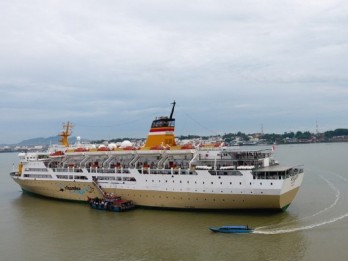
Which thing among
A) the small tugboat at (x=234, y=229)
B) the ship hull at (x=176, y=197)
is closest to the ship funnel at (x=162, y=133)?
the ship hull at (x=176, y=197)

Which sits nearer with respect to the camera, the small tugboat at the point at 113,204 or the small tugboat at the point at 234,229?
the small tugboat at the point at 234,229

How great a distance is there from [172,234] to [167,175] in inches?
239

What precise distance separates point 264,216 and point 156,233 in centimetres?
735

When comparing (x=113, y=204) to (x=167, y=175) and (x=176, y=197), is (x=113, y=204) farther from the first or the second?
(x=176, y=197)

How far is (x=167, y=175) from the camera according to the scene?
28.5 meters

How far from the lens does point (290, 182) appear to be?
2650 centimetres

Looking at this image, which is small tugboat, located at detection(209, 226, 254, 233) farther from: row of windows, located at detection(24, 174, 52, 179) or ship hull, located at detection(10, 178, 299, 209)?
row of windows, located at detection(24, 174, 52, 179)

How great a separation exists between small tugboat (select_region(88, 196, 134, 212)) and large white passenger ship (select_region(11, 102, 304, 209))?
0.68m

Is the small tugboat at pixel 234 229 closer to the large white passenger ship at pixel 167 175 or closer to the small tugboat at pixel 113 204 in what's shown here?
the large white passenger ship at pixel 167 175

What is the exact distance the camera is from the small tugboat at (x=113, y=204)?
29.2 m

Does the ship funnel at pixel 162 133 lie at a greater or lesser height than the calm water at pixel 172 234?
greater

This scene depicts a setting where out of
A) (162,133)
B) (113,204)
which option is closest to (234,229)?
(113,204)

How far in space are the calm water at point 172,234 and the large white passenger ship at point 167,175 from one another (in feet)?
3.71

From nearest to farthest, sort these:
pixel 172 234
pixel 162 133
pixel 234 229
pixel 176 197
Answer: pixel 234 229 < pixel 172 234 < pixel 176 197 < pixel 162 133
